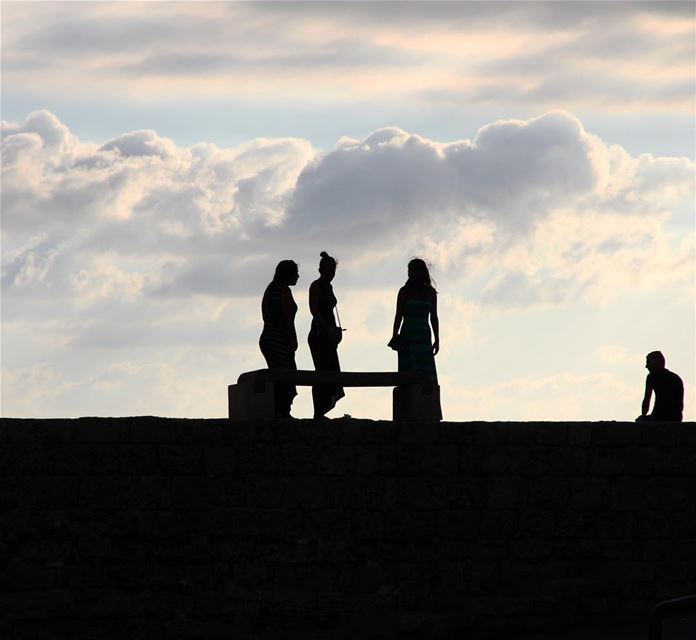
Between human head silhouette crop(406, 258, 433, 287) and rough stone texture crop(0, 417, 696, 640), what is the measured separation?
135cm

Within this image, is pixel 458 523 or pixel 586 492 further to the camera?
pixel 586 492

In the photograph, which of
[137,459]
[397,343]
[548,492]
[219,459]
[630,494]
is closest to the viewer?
[137,459]

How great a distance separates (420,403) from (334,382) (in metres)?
0.84

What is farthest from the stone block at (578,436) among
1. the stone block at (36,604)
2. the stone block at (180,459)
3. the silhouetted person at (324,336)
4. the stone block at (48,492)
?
the stone block at (36,604)

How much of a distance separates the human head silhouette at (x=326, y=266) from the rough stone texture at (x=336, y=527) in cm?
140

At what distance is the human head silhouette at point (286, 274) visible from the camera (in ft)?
41.6

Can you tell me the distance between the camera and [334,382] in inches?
492

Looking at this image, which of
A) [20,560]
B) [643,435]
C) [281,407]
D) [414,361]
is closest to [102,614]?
[20,560]

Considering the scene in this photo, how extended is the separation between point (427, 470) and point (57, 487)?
3.24m

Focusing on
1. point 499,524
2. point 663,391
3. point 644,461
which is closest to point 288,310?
point 499,524

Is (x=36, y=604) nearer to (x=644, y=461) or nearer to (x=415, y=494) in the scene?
(x=415, y=494)

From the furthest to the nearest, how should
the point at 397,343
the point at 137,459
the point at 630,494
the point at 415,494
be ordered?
1. the point at 397,343
2. the point at 630,494
3. the point at 415,494
4. the point at 137,459

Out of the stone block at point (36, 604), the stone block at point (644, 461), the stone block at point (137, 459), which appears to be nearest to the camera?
the stone block at point (36, 604)

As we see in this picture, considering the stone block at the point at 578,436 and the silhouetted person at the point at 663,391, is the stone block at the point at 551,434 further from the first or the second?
the silhouetted person at the point at 663,391
